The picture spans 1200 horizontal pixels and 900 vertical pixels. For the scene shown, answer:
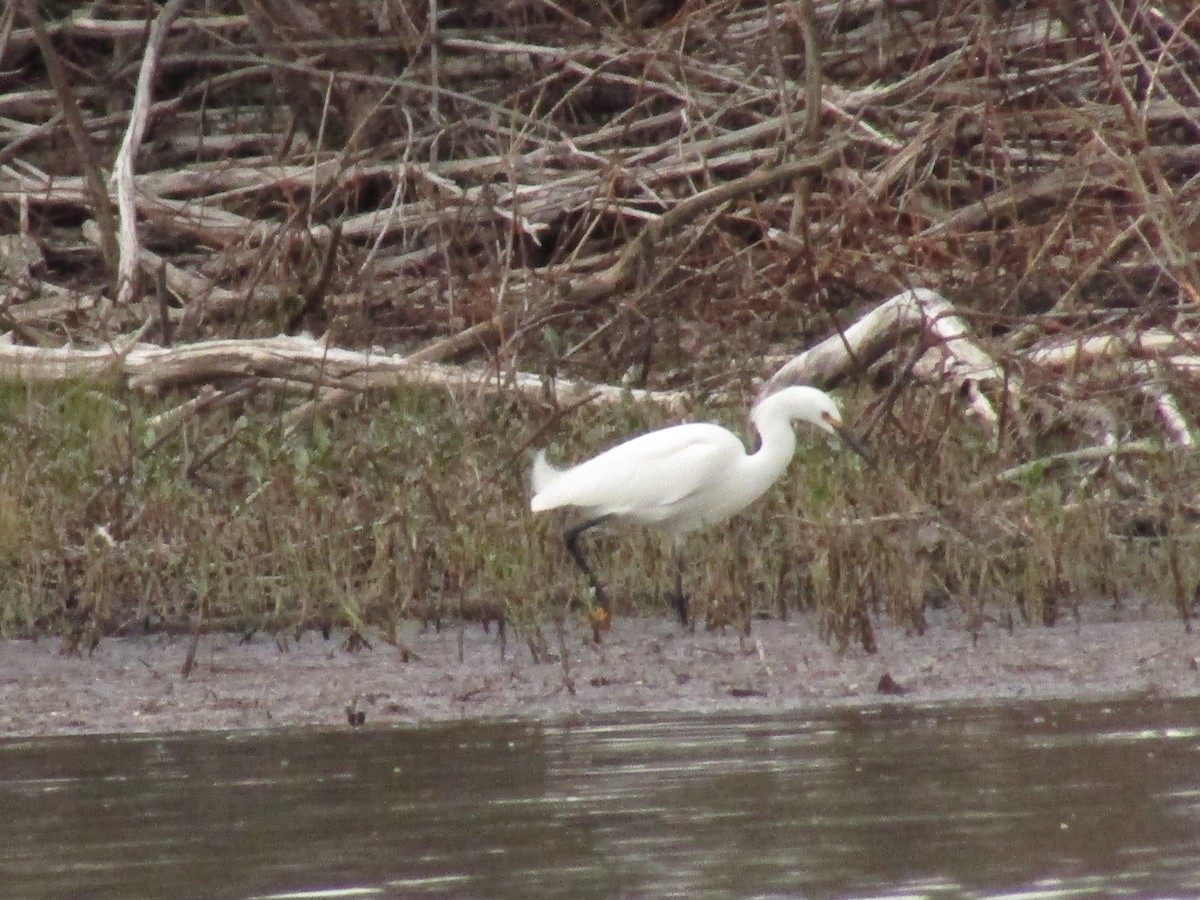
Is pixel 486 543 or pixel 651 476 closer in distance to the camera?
pixel 486 543

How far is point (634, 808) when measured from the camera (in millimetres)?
4777

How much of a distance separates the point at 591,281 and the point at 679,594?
256cm

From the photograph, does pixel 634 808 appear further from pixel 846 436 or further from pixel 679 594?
pixel 846 436

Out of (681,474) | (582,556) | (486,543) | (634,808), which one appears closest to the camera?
(634,808)

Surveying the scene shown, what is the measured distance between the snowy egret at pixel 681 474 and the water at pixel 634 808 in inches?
78.4

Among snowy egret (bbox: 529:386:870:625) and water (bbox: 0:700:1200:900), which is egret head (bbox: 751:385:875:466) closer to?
snowy egret (bbox: 529:386:870:625)

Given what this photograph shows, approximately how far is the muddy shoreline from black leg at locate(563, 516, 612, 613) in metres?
0.13

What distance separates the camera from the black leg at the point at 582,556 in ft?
25.4

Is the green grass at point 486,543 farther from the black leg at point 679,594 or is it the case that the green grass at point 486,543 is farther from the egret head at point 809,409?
the egret head at point 809,409

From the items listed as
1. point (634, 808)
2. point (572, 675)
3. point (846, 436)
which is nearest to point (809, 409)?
point (846, 436)

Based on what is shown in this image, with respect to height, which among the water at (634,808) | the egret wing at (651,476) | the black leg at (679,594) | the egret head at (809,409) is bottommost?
the water at (634,808)

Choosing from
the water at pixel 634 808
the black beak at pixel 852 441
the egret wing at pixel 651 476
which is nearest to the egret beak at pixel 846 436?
the black beak at pixel 852 441

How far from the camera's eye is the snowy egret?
26.1ft

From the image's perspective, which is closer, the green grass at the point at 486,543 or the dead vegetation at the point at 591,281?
the green grass at the point at 486,543
